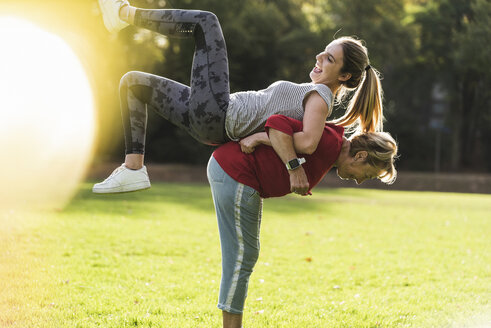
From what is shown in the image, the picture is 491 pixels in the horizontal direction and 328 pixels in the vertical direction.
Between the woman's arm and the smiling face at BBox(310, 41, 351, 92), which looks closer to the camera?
the woman's arm

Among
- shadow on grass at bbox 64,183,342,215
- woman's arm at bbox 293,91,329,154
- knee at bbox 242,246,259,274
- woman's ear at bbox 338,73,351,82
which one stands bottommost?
shadow on grass at bbox 64,183,342,215

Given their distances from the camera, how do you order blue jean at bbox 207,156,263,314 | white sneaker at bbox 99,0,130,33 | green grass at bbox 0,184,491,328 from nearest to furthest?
blue jean at bbox 207,156,263,314 → white sneaker at bbox 99,0,130,33 → green grass at bbox 0,184,491,328

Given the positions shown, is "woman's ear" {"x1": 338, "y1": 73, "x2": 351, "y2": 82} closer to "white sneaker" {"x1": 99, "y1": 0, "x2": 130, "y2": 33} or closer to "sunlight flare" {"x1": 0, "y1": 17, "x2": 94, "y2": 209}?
"white sneaker" {"x1": 99, "y1": 0, "x2": 130, "y2": 33}

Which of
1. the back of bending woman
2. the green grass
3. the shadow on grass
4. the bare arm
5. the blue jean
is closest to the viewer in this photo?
the bare arm

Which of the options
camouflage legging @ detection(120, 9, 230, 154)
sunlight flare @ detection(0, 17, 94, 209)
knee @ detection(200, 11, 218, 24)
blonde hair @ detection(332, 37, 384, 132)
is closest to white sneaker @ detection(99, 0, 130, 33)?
camouflage legging @ detection(120, 9, 230, 154)

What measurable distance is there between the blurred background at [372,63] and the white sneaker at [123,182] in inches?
924

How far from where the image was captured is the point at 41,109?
25328 millimetres

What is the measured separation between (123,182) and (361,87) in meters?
1.59

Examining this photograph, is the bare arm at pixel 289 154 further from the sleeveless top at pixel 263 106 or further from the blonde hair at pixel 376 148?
the blonde hair at pixel 376 148

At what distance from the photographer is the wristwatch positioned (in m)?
2.72

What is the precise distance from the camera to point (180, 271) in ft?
20.6

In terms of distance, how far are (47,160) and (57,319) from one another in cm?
2340

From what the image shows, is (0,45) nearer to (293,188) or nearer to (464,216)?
(464,216)

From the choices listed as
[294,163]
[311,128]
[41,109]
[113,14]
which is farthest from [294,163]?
[41,109]
